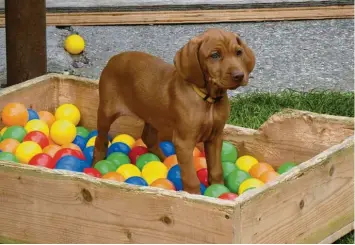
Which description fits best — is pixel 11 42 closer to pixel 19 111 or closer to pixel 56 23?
pixel 19 111

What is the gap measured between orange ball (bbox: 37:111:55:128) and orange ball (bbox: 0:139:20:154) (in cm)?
43

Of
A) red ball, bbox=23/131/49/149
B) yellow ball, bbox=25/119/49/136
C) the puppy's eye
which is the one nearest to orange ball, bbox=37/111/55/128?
yellow ball, bbox=25/119/49/136

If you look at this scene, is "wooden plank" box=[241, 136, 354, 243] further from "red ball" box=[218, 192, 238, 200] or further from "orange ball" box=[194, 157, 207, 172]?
"orange ball" box=[194, 157, 207, 172]

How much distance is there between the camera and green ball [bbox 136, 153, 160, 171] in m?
4.89

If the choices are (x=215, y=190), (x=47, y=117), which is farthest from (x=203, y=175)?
(x=47, y=117)

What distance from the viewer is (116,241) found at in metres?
3.97

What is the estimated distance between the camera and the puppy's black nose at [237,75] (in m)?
3.84

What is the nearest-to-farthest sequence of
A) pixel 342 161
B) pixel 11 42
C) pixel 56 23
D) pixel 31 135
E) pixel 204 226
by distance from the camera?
1. pixel 204 226
2. pixel 342 161
3. pixel 31 135
4. pixel 11 42
5. pixel 56 23

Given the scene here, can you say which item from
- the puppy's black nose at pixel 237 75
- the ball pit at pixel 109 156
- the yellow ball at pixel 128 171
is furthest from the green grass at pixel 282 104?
the puppy's black nose at pixel 237 75

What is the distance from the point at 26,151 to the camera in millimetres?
4957

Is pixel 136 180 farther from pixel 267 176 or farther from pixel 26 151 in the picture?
pixel 26 151

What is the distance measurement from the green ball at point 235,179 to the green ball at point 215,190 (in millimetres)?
178

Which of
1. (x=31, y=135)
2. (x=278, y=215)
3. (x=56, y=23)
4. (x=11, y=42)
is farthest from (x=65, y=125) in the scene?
(x=56, y=23)

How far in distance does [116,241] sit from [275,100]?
2.42 metres
